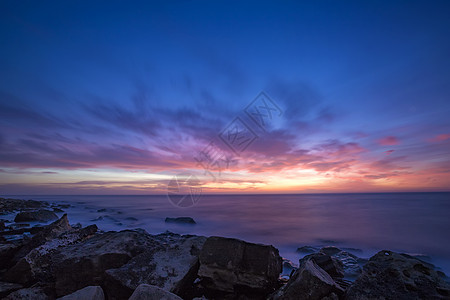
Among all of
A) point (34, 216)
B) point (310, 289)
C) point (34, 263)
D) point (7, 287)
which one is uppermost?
point (310, 289)

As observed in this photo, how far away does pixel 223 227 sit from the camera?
18.9m

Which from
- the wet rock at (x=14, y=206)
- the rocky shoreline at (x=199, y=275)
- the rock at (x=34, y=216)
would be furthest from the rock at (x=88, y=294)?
the wet rock at (x=14, y=206)

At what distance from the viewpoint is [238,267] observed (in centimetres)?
392

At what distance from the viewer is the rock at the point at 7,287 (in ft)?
13.8

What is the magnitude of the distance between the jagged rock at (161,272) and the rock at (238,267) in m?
0.34

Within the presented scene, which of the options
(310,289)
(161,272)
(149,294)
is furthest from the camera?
(161,272)

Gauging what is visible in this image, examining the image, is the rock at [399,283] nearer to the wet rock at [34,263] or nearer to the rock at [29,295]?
the rock at [29,295]

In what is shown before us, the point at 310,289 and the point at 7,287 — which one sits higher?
the point at 310,289

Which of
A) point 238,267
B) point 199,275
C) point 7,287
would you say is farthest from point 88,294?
point 7,287

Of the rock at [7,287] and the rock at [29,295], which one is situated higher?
the rock at [29,295]

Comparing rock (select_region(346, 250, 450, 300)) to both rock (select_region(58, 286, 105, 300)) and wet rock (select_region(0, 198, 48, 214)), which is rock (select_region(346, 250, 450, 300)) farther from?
wet rock (select_region(0, 198, 48, 214))

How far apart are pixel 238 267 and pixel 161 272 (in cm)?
148

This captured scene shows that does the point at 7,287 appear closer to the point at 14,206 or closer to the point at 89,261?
the point at 89,261

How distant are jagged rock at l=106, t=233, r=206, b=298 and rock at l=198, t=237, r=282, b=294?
1.12ft
